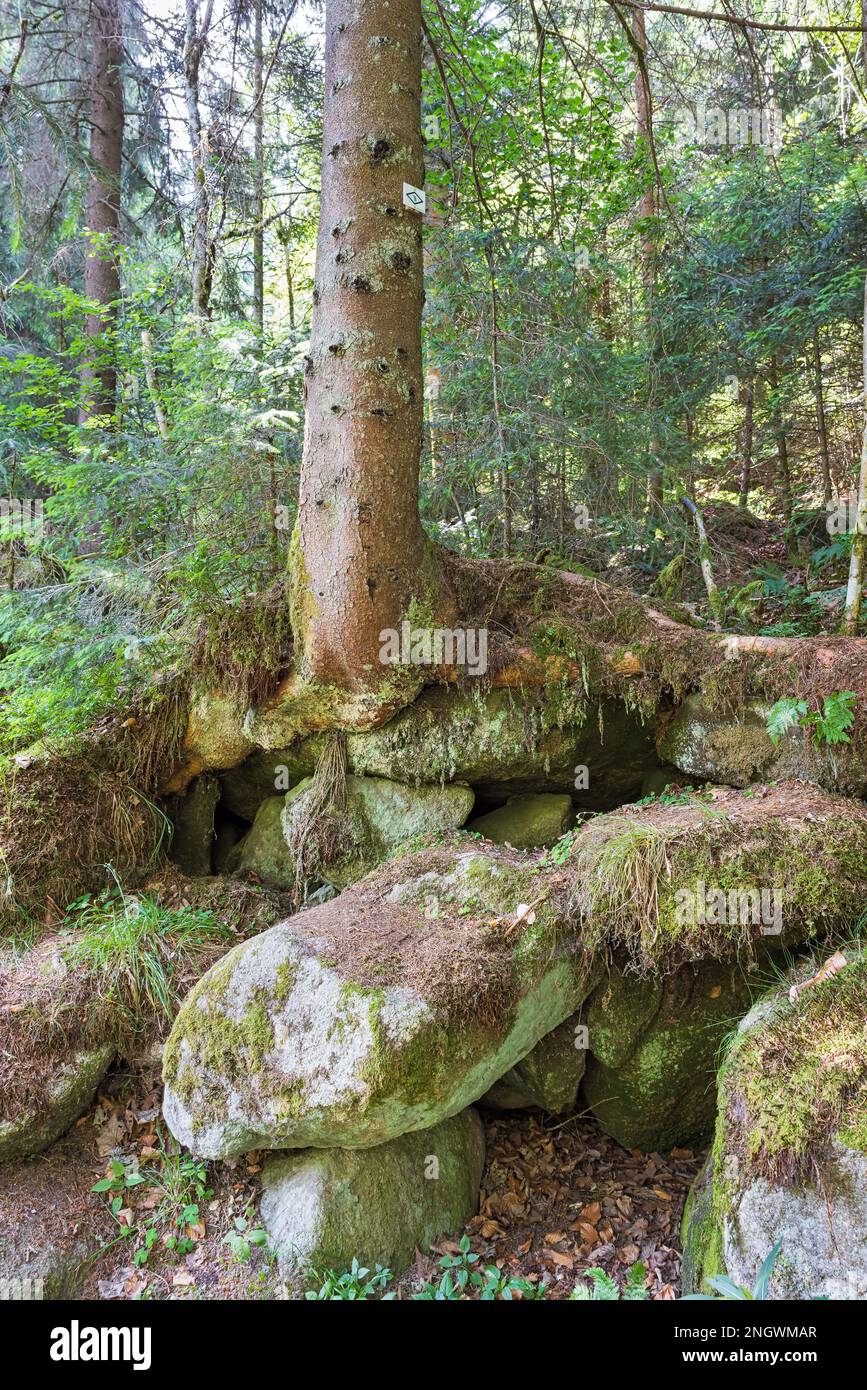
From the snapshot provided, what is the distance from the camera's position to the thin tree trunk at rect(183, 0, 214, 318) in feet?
25.6

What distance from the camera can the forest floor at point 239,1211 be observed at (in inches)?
142

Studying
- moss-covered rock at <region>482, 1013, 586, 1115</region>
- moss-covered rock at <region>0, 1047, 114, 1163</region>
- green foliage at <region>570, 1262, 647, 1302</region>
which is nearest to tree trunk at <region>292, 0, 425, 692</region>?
moss-covered rock at <region>482, 1013, 586, 1115</region>

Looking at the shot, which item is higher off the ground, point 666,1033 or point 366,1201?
point 666,1033

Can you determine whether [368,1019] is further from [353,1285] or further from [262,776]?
[262,776]

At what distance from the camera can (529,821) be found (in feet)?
16.6

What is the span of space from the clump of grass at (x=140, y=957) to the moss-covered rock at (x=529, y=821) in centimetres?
172

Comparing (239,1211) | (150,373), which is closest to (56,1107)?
(239,1211)

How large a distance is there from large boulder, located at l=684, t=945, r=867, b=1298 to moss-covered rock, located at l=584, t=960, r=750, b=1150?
627 mm

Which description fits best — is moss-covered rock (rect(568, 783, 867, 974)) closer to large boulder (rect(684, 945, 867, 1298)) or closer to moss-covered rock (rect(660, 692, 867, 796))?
large boulder (rect(684, 945, 867, 1298))

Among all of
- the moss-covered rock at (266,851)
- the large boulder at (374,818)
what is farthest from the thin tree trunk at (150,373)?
the large boulder at (374,818)

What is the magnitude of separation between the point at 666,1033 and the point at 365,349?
13.1 ft
